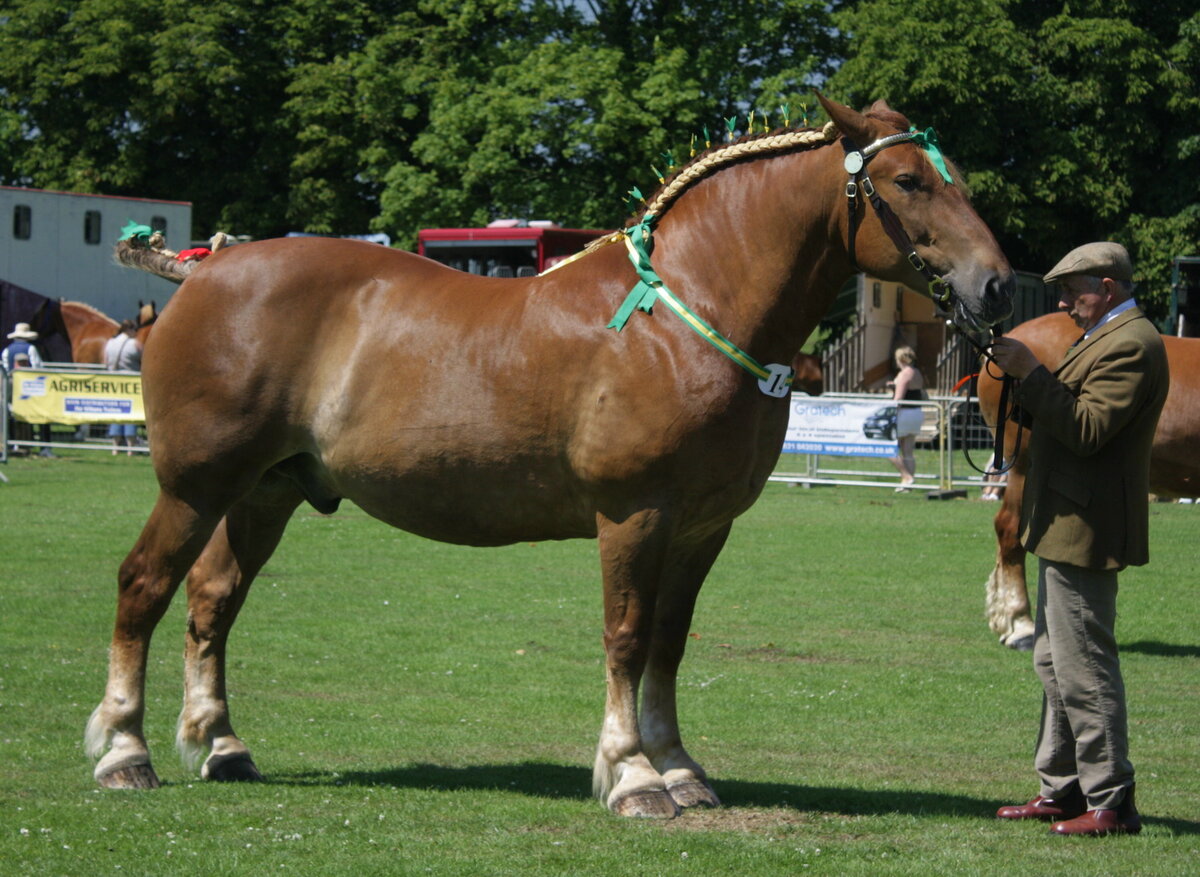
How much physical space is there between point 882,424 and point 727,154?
15717 millimetres

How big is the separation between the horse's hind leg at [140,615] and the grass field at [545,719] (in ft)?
0.75

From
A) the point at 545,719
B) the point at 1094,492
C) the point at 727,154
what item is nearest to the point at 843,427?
the point at 545,719

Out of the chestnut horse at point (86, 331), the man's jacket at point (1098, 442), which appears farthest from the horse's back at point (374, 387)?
the chestnut horse at point (86, 331)

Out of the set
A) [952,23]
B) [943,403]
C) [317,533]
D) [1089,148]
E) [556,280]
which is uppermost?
[952,23]

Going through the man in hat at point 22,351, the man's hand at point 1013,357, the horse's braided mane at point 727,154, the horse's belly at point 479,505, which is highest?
the horse's braided mane at point 727,154

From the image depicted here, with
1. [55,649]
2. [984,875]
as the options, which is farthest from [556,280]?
[55,649]

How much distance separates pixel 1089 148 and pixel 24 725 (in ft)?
102

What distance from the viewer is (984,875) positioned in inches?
201

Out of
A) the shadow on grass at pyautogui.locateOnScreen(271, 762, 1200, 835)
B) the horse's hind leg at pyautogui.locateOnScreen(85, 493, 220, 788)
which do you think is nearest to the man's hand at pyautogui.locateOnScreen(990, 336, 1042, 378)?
the shadow on grass at pyautogui.locateOnScreen(271, 762, 1200, 835)

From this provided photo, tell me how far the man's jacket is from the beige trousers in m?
0.12

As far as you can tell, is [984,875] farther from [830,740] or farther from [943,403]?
[943,403]

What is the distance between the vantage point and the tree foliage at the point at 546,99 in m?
33.0

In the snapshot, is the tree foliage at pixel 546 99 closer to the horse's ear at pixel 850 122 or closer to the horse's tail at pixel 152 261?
the horse's tail at pixel 152 261

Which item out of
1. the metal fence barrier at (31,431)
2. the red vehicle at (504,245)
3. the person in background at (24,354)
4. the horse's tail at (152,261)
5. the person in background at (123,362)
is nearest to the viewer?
the horse's tail at (152,261)
